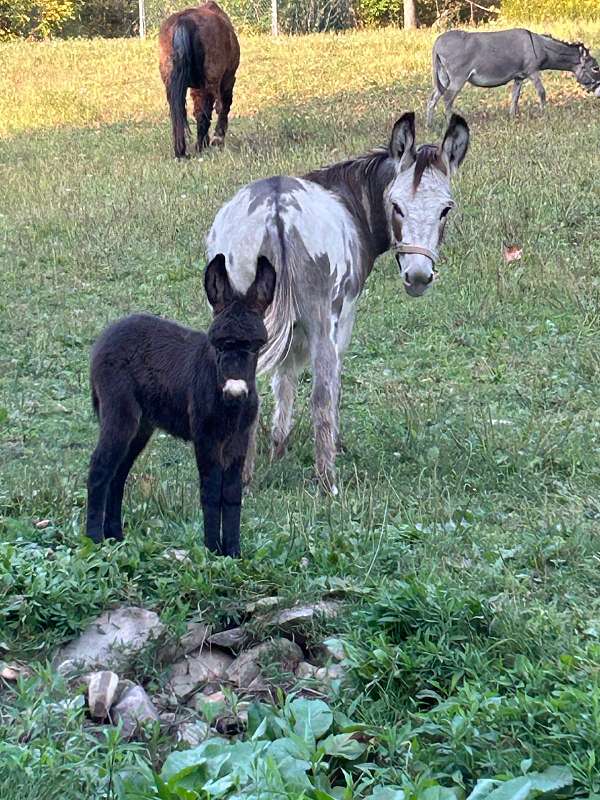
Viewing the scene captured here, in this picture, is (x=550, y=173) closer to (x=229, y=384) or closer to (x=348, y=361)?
(x=348, y=361)

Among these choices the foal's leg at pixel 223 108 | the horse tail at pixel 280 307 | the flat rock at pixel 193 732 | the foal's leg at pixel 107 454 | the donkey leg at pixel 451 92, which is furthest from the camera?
the donkey leg at pixel 451 92

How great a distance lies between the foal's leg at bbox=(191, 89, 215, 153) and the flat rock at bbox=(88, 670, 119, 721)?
13231 millimetres

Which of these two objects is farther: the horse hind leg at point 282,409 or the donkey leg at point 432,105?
the donkey leg at point 432,105

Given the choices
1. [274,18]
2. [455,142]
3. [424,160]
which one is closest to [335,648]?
[424,160]

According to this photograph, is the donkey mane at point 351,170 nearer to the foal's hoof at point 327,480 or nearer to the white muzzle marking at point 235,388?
the foal's hoof at point 327,480

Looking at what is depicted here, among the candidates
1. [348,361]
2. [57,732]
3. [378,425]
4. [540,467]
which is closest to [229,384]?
[57,732]

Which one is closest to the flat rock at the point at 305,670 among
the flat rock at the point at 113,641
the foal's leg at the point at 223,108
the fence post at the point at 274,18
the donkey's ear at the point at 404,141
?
the flat rock at the point at 113,641

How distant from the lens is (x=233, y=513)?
4.91 m

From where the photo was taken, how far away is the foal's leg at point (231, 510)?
4.90 m

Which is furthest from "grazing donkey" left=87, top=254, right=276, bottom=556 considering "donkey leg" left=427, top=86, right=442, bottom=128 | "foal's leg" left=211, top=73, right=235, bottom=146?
"donkey leg" left=427, top=86, right=442, bottom=128

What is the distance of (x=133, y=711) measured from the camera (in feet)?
12.9

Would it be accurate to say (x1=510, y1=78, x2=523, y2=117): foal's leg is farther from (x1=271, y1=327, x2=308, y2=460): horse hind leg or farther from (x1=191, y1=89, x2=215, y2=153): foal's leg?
(x1=271, y1=327, x2=308, y2=460): horse hind leg

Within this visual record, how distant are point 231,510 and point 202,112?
1280 centimetres

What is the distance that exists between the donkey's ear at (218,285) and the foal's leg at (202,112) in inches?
478
